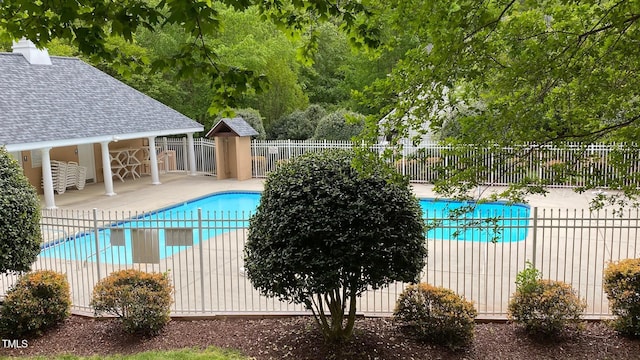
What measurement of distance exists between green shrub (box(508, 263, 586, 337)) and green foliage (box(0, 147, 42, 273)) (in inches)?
269

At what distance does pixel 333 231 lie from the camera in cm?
624

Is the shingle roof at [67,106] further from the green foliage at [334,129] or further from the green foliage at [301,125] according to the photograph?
the green foliage at [334,129]

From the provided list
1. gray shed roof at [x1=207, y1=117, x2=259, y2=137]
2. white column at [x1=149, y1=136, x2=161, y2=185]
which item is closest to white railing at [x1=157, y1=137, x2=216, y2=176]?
gray shed roof at [x1=207, y1=117, x2=259, y2=137]

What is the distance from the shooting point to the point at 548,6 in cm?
537

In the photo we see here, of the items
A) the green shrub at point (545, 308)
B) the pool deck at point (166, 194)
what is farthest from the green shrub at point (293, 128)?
the green shrub at point (545, 308)

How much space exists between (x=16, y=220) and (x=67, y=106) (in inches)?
570

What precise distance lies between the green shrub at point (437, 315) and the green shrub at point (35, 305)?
4771 mm

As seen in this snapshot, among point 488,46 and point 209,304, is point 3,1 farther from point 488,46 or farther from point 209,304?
point 209,304

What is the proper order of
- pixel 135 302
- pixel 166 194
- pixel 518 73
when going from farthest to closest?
1. pixel 166 194
2. pixel 135 302
3. pixel 518 73

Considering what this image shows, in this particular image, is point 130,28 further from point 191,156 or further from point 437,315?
point 191,156

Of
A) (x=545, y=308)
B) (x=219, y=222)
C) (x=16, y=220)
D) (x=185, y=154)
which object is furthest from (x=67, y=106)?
(x=545, y=308)

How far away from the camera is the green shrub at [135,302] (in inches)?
292

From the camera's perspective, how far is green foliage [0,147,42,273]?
24.8 ft

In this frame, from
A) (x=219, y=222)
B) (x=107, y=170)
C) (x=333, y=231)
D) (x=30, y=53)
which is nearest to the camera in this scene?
(x=333, y=231)
